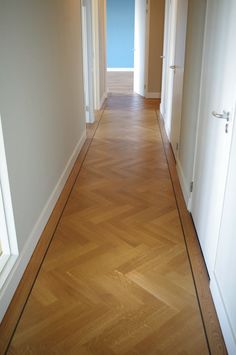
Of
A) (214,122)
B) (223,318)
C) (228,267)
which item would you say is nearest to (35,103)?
(214,122)

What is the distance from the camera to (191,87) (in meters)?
2.88

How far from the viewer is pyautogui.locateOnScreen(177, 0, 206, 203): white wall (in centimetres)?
260

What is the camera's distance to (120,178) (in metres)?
3.48

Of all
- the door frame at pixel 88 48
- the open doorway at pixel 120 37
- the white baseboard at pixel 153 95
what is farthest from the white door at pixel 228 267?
the open doorway at pixel 120 37

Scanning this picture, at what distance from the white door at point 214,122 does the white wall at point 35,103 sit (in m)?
1.12

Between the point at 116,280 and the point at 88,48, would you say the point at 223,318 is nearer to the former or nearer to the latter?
the point at 116,280

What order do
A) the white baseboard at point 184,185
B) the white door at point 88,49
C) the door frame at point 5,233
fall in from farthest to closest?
the white door at point 88,49 < the white baseboard at point 184,185 < the door frame at point 5,233

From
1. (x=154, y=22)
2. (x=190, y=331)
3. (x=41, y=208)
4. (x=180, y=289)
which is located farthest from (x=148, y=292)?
(x=154, y=22)

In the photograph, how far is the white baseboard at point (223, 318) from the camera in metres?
1.51

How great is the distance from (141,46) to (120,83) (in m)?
2.36

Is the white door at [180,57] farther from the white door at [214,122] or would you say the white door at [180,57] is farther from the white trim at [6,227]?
the white trim at [6,227]

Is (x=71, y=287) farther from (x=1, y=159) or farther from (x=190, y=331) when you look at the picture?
(x=1, y=159)

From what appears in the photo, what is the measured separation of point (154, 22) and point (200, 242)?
227 inches

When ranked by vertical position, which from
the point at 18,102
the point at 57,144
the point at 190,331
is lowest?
the point at 190,331
